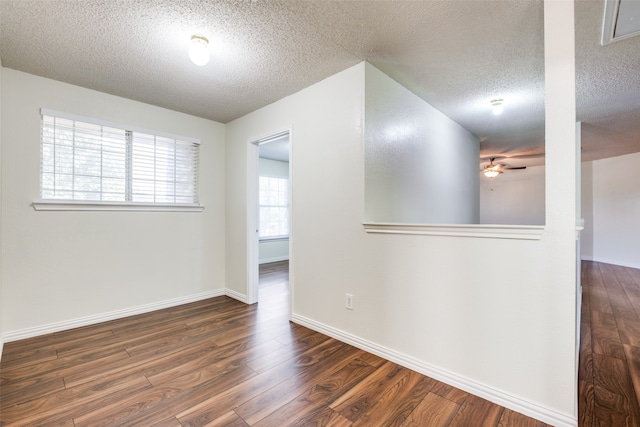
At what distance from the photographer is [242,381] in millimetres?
1883

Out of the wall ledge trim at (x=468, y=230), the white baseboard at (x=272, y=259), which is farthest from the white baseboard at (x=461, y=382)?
the white baseboard at (x=272, y=259)

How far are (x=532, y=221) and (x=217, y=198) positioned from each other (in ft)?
26.5

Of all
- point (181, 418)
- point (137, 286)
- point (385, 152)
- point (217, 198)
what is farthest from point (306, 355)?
point (217, 198)

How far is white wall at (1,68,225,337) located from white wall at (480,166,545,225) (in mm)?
Answer: 7861

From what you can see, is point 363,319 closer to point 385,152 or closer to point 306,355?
point 306,355

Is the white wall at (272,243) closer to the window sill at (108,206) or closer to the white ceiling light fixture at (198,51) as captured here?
the window sill at (108,206)

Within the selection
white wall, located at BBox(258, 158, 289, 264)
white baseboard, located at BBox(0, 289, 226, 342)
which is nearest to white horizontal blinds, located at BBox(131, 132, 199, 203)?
white baseboard, located at BBox(0, 289, 226, 342)

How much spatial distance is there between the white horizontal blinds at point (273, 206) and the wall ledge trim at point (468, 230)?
4.46 meters

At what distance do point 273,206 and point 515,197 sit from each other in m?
6.74

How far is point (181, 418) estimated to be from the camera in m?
1.54

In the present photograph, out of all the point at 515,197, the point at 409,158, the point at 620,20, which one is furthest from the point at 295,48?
the point at 515,197

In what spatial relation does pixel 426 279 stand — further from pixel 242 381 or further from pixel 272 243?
pixel 272 243

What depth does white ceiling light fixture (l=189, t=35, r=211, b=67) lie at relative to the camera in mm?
1936

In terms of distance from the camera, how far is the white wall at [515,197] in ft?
24.5
